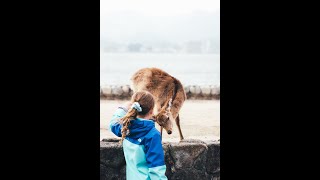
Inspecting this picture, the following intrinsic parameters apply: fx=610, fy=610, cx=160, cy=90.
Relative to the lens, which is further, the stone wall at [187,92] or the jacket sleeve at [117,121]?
the stone wall at [187,92]

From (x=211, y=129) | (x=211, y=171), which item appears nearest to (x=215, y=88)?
(x=211, y=129)

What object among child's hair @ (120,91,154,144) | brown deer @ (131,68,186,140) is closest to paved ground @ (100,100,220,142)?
brown deer @ (131,68,186,140)

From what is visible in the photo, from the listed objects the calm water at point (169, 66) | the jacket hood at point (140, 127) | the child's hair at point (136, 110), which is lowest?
the jacket hood at point (140, 127)

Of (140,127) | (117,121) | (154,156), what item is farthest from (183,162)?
(117,121)

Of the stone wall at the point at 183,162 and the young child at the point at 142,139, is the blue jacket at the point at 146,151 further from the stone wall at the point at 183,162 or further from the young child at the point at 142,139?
the stone wall at the point at 183,162

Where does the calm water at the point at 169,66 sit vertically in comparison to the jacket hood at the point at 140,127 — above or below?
above

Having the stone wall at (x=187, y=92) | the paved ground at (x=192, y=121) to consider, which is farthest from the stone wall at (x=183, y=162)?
the stone wall at (x=187, y=92)

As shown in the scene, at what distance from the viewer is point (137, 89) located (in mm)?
3725

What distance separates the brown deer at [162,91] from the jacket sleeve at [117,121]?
0.18m

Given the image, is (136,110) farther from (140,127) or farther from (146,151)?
(146,151)

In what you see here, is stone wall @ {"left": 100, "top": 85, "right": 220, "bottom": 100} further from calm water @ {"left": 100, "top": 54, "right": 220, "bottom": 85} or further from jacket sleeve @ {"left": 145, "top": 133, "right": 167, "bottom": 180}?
jacket sleeve @ {"left": 145, "top": 133, "right": 167, "bottom": 180}

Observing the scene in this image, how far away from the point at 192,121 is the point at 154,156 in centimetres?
46

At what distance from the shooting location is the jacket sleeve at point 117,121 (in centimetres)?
363
